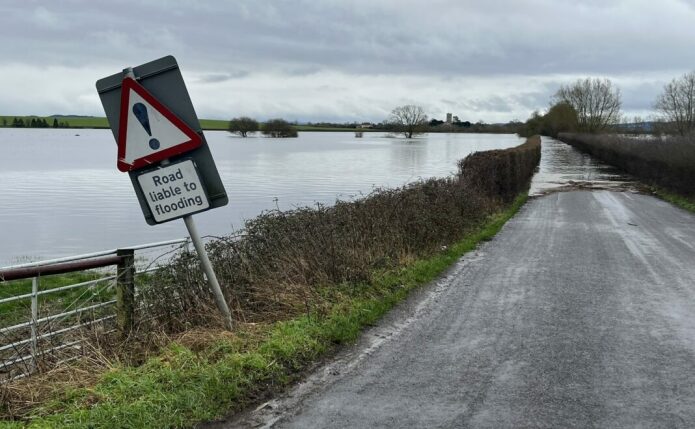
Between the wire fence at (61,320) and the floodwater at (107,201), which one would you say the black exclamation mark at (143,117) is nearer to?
the wire fence at (61,320)

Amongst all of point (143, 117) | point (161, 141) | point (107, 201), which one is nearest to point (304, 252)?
point (161, 141)

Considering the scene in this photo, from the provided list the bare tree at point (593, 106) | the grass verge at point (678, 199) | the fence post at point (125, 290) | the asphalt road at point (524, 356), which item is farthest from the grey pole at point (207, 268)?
the bare tree at point (593, 106)

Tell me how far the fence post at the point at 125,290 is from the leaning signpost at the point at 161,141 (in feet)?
3.50

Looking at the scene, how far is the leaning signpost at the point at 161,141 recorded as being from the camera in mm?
5238

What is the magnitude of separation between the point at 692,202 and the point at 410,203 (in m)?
14.9

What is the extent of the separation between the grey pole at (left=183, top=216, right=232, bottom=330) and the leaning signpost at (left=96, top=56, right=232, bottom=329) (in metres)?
0.14

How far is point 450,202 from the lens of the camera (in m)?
13.6

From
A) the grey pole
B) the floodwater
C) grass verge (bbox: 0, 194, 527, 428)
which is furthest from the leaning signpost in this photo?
the floodwater

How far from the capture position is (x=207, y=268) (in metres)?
5.71

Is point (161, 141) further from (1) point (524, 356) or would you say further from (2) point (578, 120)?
(2) point (578, 120)

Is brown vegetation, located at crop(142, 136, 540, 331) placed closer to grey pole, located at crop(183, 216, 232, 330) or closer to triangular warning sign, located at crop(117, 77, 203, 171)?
grey pole, located at crop(183, 216, 232, 330)

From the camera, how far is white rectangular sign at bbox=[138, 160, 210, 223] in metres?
5.32

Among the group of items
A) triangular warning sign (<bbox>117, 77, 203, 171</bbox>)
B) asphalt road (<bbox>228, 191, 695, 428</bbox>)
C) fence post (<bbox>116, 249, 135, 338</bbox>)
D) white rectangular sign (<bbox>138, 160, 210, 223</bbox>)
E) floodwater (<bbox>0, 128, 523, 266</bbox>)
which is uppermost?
triangular warning sign (<bbox>117, 77, 203, 171</bbox>)

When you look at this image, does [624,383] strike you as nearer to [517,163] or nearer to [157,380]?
[157,380]
